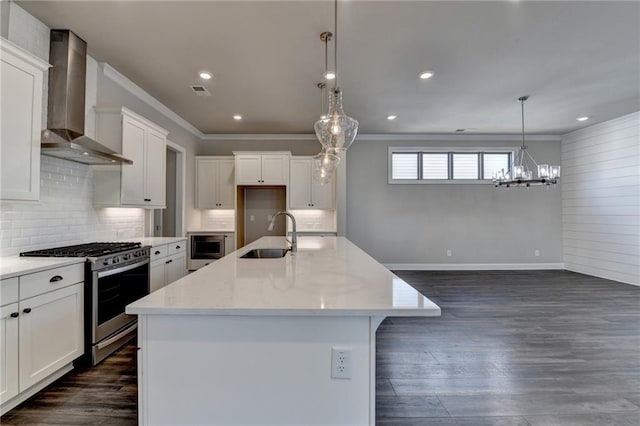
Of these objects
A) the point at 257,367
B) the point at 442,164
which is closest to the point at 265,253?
the point at 257,367

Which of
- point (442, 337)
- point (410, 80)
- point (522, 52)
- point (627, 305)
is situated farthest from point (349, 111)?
point (627, 305)

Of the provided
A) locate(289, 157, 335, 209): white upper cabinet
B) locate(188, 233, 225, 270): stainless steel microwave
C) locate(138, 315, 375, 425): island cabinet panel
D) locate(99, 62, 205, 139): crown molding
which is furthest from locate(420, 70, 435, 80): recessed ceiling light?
locate(188, 233, 225, 270): stainless steel microwave

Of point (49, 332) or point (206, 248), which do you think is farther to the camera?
point (206, 248)

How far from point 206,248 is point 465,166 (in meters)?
5.52

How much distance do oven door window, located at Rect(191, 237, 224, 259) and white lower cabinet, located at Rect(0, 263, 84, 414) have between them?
3.24m

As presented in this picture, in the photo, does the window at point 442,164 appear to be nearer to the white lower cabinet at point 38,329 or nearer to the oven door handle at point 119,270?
the oven door handle at point 119,270

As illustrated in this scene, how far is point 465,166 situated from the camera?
6355 millimetres

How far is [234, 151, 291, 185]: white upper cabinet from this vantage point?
559cm

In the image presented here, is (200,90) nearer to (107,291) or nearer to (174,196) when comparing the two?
(174,196)

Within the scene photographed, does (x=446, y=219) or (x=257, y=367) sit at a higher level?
(x=446, y=219)

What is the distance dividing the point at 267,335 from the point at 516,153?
700 centimetres

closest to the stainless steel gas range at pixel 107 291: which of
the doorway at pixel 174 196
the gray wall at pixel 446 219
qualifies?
the doorway at pixel 174 196

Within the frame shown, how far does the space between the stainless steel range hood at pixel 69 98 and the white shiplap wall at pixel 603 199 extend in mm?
7392

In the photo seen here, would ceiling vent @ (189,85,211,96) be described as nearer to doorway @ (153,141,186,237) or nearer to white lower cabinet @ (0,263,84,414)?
doorway @ (153,141,186,237)
